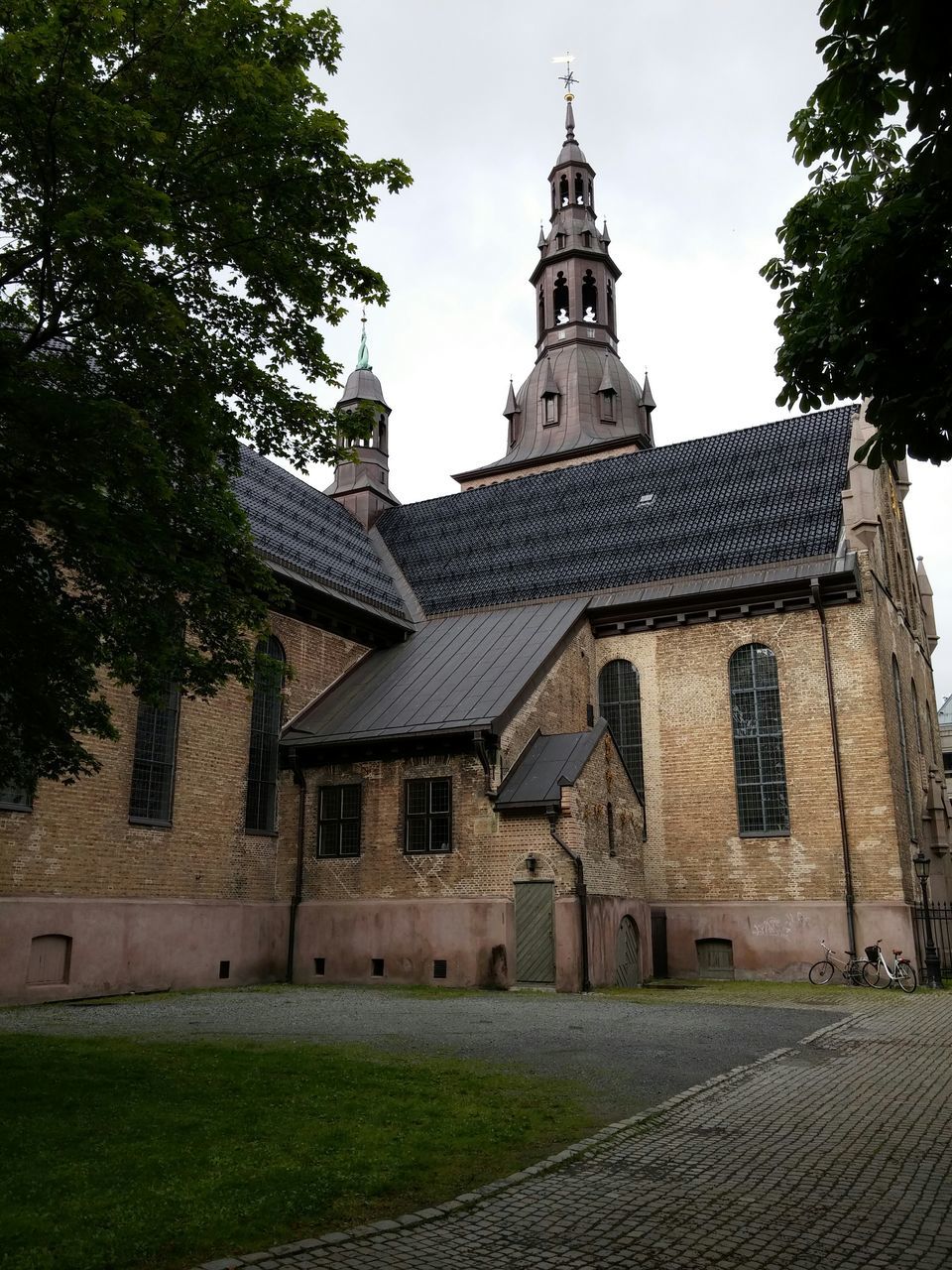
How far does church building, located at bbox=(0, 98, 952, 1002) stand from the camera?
745 inches

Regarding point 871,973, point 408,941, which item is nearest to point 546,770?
point 408,941

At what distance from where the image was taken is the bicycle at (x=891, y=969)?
1989 centimetres

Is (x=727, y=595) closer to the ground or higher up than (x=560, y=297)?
closer to the ground

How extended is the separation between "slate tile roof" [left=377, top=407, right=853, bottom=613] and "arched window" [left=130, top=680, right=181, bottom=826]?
36.8 ft

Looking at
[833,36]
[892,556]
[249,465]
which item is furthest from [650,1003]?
[249,465]

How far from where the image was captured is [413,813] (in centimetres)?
2103

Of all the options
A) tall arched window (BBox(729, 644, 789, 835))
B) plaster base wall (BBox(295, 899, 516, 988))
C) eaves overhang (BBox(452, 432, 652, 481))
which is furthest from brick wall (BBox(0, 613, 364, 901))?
eaves overhang (BBox(452, 432, 652, 481))

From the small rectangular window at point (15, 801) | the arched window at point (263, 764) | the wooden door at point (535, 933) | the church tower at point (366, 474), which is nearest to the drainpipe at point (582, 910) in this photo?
the wooden door at point (535, 933)

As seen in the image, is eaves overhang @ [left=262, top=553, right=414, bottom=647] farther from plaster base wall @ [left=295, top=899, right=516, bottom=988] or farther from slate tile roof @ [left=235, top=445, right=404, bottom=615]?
plaster base wall @ [left=295, top=899, right=516, bottom=988]

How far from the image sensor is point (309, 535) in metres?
28.8

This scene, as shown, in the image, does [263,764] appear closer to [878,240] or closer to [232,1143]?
[232,1143]

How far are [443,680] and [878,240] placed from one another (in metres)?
17.0

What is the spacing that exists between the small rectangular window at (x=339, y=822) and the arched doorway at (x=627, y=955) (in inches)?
223

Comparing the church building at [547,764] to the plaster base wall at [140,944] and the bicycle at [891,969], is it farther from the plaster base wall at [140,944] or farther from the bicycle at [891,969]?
the bicycle at [891,969]
